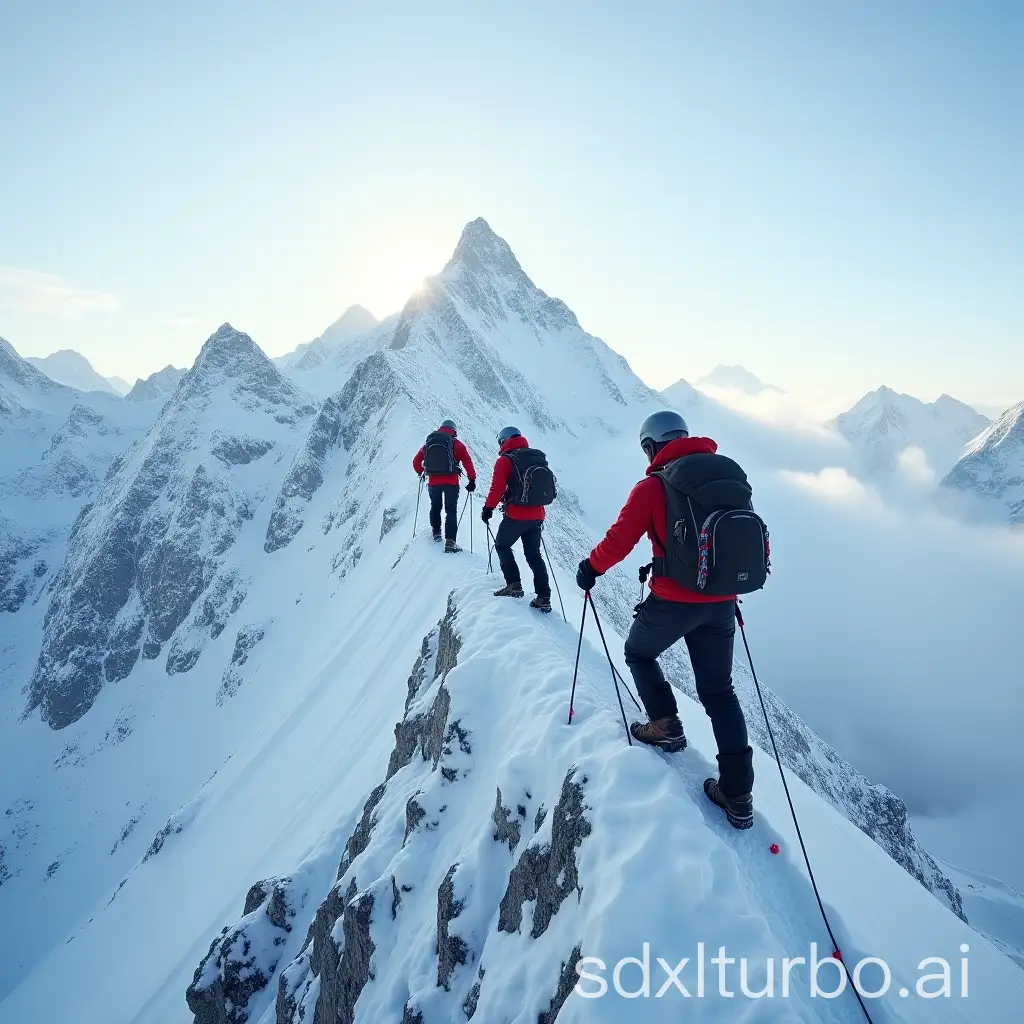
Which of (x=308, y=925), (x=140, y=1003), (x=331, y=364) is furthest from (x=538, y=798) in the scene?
(x=331, y=364)

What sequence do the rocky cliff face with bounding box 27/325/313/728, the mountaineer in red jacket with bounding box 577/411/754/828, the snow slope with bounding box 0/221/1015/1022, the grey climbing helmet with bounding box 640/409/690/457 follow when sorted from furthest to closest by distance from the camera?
the rocky cliff face with bounding box 27/325/313/728
the snow slope with bounding box 0/221/1015/1022
the grey climbing helmet with bounding box 640/409/690/457
the mountaineer in red jacket with bounding box 577/411/754/828

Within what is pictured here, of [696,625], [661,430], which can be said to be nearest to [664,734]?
[696,625]

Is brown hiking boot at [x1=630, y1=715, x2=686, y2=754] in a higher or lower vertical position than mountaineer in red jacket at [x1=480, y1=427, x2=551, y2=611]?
lower

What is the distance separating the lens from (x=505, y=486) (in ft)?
27.9

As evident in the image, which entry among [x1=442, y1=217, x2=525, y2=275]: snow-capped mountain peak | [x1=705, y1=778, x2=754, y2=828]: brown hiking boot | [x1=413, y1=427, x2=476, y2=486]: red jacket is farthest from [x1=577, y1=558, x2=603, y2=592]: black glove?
[x1=442, y1=217, x2=525, y2=275]: snow-capped mountain peak

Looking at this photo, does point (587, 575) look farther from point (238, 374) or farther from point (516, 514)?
point (238, 374)

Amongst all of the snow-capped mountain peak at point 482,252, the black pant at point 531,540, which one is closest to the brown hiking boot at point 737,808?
the black pant at point 531,540

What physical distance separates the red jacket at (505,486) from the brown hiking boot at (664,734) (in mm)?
4367

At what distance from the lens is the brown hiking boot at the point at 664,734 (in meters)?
4.80

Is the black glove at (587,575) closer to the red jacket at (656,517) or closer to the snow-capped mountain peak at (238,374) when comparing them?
the red jacket at (656,517)

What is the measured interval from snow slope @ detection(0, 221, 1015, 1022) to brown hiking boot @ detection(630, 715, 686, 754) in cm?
102

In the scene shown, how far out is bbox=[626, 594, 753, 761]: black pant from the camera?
167 inches

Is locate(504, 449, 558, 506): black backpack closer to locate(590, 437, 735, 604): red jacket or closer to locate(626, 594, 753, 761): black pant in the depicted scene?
locate(590, 437, 735, 604): red jacket

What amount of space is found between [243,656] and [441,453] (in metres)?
46.4
